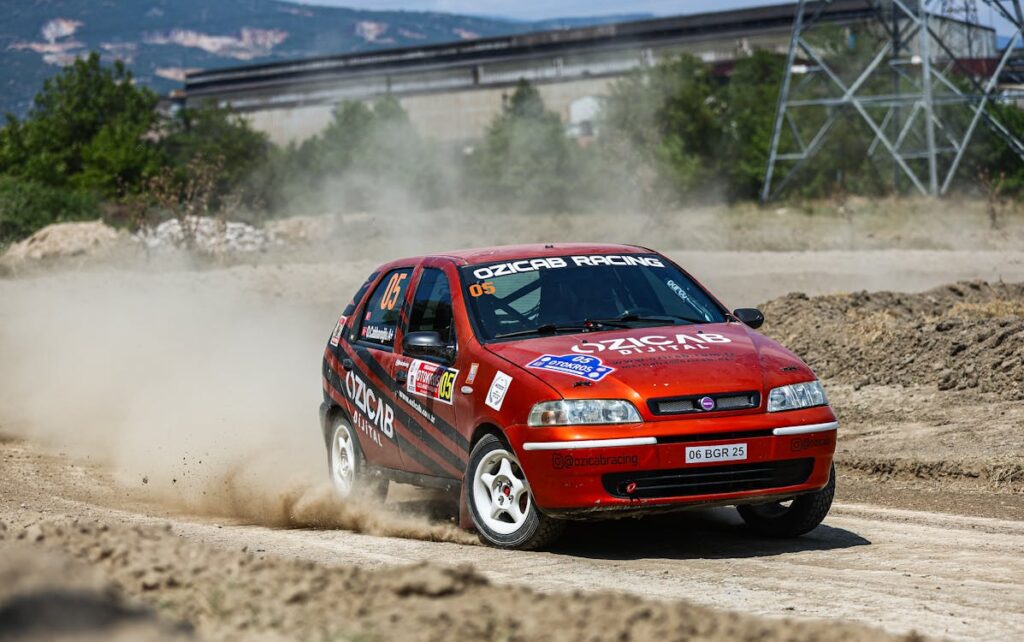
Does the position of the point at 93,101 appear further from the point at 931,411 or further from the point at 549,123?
the point at 931,411

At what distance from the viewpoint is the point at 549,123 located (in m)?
65.1

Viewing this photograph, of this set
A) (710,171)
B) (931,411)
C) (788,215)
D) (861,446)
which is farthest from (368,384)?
(710,171)

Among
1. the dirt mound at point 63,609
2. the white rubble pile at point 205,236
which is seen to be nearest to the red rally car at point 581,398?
the dirt mound at point 63,609

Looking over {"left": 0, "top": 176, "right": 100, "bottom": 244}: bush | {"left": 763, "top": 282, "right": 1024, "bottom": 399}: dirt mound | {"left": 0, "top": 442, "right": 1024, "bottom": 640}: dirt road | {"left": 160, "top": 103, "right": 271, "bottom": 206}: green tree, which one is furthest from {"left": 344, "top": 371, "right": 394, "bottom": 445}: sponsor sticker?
{"left": 160, "top": 103, "right": 271, "bottom": 206}: green tree

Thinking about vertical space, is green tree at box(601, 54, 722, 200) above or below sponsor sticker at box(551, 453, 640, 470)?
above

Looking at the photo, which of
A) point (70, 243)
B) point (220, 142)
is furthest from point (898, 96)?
point (220, 142)

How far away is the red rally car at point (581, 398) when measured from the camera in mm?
7418

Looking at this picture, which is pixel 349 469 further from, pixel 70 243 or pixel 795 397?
pixel 70 243

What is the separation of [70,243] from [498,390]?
30501 millimetres

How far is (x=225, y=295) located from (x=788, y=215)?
77.4 feet

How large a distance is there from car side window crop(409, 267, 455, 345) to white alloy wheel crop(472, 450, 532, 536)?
0.97 metres

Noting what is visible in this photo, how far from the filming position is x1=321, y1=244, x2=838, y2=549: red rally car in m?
7.42

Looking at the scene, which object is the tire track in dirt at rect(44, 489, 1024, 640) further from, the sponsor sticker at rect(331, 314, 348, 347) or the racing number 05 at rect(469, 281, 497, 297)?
the sponsor sticker at rect(331, 314, 348, 347)

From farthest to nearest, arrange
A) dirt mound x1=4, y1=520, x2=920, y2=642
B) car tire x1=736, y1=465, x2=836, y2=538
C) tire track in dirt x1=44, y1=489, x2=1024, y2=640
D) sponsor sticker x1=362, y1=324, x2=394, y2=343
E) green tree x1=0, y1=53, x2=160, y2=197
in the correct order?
green tree x1=0, y1=53, x2=160, y2=197, sponsor sticker x1=362, y1=324, x2=394, y2=343, car tire x1=736, y1=465, x2=836, y2=538, tire track in dirt x1=44, y1=489, x2=1024, y2=640, dirt mound x1=4, y1=520, x2=920, y2=642
